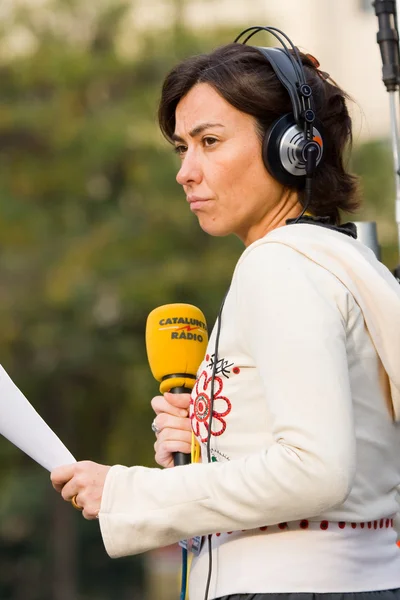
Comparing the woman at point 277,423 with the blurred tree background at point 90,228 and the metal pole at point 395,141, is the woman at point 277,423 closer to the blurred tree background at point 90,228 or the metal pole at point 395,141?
the metal pole at point 395,141

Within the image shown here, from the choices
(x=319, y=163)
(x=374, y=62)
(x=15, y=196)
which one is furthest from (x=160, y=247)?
(x=319, y=163)

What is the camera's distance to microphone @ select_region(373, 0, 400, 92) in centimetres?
309

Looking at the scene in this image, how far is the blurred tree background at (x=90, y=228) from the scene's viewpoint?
40.9ft

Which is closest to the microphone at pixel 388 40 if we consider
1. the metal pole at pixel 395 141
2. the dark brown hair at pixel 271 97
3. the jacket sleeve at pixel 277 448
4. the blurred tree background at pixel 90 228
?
the metal pole at pixel 395 141

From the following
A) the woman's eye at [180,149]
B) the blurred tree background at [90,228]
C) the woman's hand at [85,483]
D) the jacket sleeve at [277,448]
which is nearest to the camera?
the jacket sleeve at [277,448]

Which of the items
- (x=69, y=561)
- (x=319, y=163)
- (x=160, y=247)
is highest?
(x=319, y=163)

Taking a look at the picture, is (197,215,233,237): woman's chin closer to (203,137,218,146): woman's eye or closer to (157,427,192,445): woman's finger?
(203,137,218,146): woman's eye

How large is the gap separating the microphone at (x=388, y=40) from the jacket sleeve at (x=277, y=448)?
1.35 metres

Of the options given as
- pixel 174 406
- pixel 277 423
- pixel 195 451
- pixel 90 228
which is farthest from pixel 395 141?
pixel 90 228

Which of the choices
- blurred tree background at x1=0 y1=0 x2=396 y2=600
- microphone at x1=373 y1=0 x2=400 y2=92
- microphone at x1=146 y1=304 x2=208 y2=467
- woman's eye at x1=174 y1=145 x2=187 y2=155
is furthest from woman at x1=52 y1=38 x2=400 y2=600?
blurred tree background at x1=0 y1=0 x2=396 y2=600

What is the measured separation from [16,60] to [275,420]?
12094mm

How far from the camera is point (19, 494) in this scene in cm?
1361

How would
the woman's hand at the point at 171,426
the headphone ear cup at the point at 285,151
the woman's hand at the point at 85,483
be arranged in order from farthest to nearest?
1. the woman's hand at the point at 171,426
2. the headphone ear cup at the point at 285,151
3. the woman's hand at the point at 85,483

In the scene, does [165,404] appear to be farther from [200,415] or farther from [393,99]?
[393,99]
